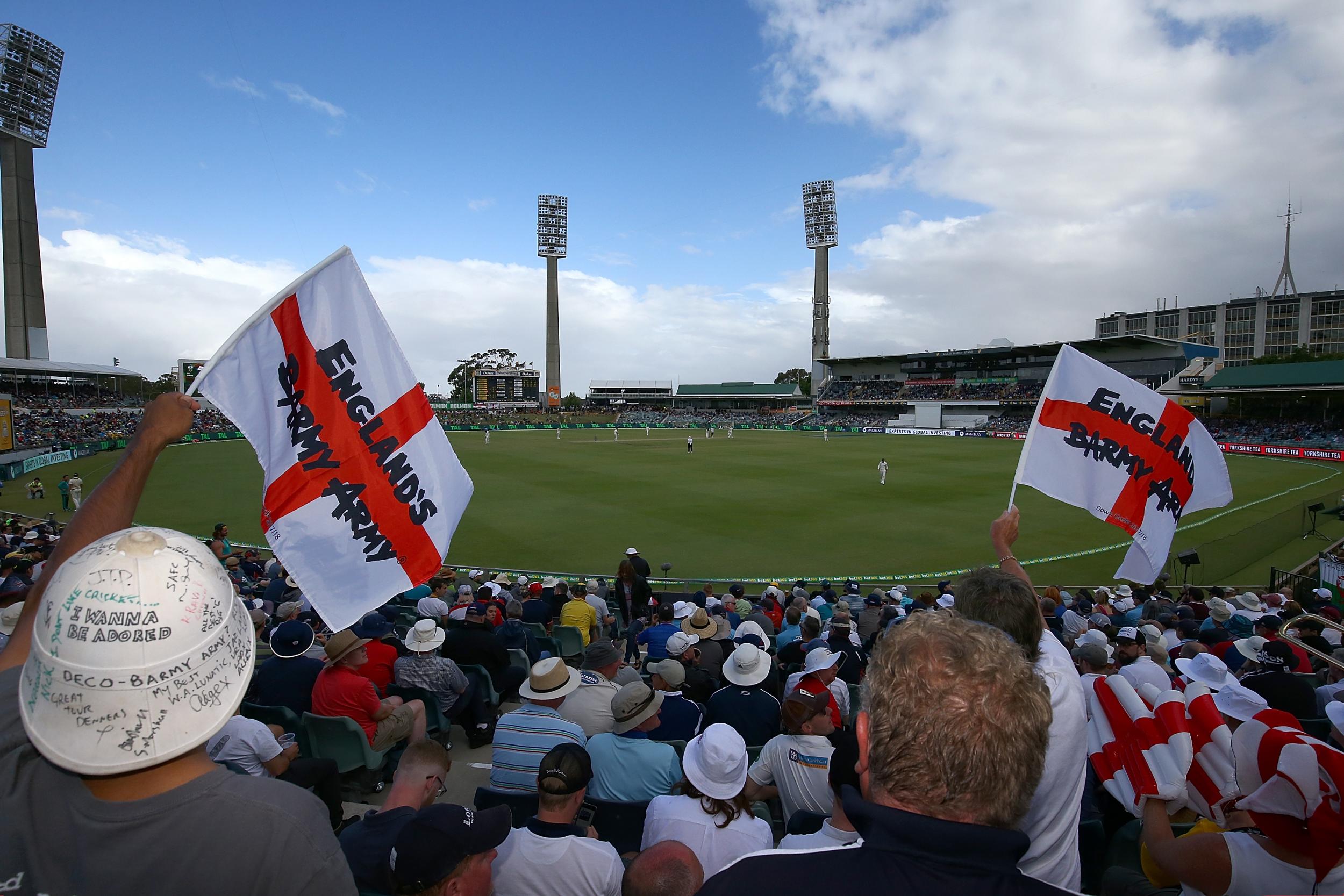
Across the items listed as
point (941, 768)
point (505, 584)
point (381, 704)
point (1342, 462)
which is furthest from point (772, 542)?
point (1342, 462)

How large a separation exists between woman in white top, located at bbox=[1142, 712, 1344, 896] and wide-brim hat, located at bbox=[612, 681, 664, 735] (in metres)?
2.99

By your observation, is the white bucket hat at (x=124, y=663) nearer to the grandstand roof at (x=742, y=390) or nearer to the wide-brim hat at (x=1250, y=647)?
the wide-brim hat at (x=1250, y=647)

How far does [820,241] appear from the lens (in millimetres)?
103500

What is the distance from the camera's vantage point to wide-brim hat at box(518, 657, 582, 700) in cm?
496

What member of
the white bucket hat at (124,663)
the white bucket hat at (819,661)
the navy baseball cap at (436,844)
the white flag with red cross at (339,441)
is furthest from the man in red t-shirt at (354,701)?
the white bucket hat at (124,663)

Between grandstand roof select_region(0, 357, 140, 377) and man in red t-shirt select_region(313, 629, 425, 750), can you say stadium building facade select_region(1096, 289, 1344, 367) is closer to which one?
man in red t-shirt select_region(313, 629, 425, 750)

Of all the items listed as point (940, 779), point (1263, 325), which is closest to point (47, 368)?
point (940, 779)

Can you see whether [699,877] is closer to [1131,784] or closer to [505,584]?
[1131,784]

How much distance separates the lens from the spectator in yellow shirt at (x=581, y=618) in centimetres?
916

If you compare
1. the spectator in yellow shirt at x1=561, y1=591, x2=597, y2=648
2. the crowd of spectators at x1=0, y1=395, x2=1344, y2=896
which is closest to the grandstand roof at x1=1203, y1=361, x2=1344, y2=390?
the crowd of spectators at x1=0, y1=395, x2=1344, y2=896

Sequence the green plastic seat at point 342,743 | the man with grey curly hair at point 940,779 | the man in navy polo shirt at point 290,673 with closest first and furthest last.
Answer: the man with grey curly hair at point 940,779
the green plastic seat at point 342,743
the man in navy polo shirt at point 290,673

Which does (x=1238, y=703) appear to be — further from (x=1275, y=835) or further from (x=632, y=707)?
(x=632, y=707)

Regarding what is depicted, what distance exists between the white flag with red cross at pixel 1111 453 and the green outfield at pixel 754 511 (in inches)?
383

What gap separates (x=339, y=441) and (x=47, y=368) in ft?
283
